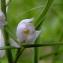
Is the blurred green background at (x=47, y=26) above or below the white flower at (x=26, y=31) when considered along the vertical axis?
below

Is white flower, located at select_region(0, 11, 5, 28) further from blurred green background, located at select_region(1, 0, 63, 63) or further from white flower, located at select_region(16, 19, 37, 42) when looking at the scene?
blurred green background, located at select_region(1, 0, 63, 63)

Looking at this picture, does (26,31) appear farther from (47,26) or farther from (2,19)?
(47,26)

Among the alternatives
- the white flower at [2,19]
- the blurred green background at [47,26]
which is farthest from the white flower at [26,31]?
the blurred green background at [47,26]

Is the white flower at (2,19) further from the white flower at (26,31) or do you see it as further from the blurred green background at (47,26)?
the blurred green background at (47,26)

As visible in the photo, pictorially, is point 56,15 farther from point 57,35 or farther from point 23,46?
point 23,46

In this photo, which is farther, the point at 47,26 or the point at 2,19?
the point at 47,26

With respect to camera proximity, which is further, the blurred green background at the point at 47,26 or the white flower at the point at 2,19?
the blurred green background at the point at 47,26

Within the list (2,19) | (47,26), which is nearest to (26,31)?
(2,19)

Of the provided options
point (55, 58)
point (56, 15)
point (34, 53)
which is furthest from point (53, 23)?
point (34, 53)
